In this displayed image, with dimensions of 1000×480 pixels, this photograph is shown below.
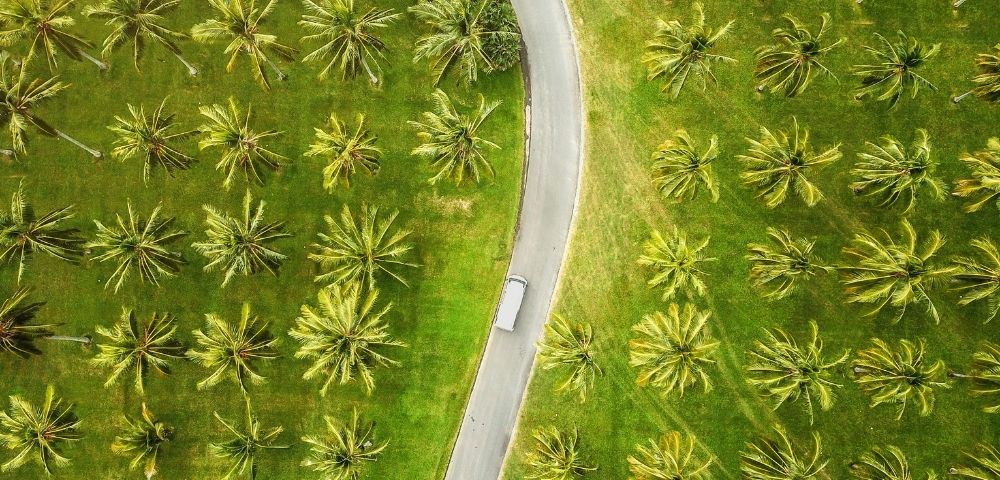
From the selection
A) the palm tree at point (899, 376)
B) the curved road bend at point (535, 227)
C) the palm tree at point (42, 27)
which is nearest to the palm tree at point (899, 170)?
the palm tree at point (899, 376)

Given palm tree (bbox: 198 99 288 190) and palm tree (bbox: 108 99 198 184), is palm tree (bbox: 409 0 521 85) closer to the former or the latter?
palm tree (bbox: 198 99 288 190)

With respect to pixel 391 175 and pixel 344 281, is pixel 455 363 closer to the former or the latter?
pixel 344 281

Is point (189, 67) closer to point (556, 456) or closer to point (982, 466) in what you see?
point (556, 456)

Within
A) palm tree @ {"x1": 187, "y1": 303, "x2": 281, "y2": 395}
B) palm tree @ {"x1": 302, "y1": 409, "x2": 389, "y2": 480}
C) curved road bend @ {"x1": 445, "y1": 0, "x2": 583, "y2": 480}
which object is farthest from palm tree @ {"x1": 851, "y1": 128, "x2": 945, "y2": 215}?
palm tree @ {"x1": 187, "y1": 303, "x2": 281, "y2": 395}

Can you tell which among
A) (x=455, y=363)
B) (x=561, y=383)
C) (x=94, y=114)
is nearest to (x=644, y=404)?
(x=561, y=383)

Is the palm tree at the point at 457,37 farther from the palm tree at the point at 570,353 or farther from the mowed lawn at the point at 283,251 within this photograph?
the palm tree at the point at 570,353
